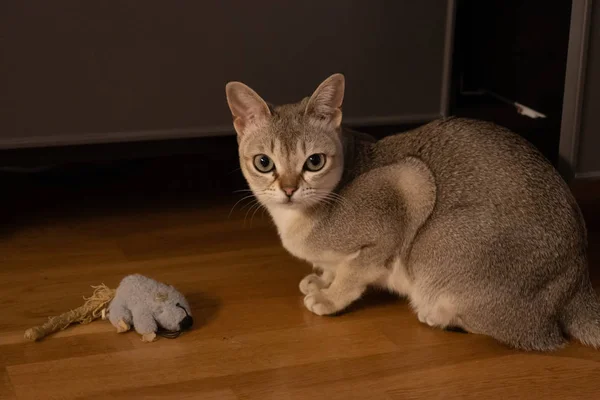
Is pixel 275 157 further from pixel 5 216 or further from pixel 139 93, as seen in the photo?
pixel 5 216

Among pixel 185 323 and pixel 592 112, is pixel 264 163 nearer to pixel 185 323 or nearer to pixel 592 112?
pixel 185 323

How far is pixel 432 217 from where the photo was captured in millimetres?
1749

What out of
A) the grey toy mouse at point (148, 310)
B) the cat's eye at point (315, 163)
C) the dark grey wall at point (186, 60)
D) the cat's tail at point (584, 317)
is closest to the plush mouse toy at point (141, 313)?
the grey toy mouse at point (148, 310)

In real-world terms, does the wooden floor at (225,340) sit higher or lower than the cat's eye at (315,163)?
lower

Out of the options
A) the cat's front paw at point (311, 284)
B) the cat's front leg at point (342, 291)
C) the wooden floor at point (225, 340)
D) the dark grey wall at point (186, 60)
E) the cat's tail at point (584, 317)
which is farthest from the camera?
the dark grey wall at point (186, 60)

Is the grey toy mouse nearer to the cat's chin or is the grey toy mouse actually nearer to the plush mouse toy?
the plush mouse toy

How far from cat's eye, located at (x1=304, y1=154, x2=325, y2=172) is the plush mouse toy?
1.19 ft

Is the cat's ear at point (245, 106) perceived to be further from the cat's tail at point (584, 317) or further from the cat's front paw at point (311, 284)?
the cat's tail at point (584, 317)

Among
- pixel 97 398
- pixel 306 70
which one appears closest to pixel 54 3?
pixel 306 70

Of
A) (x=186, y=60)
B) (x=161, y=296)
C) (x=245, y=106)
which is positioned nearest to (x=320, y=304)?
(x=161, y=296)

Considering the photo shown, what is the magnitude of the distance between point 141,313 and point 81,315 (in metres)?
0.14

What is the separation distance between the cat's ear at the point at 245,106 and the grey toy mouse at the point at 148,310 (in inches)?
14.3

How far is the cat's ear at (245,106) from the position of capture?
178 centimetres

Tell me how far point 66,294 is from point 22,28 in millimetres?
608
